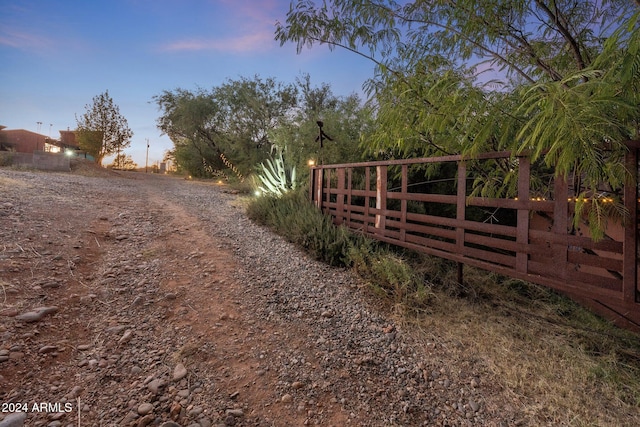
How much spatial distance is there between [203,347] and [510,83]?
3440 millimetres

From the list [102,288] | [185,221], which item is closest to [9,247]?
[102,288]

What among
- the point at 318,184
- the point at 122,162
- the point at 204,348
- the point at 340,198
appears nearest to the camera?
the point at 204,348

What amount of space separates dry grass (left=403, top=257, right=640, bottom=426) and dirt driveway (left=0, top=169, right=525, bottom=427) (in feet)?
0.53

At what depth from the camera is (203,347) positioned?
2.13 m

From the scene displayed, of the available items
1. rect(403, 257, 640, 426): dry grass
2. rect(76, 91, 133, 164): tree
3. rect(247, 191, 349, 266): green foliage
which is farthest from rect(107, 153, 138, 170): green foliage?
rect(403, 257, 640, 426): dry grass

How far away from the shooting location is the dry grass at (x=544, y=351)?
1819 mm

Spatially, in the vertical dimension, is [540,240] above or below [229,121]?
below

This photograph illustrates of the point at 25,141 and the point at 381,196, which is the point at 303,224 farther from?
the point at 25,141

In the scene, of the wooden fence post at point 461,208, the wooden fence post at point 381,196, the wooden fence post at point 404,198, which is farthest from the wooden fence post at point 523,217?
the wooden fence post at point 381,196

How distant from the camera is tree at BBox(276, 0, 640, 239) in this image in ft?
5.29

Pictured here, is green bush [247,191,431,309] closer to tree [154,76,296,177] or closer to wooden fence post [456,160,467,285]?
wooden fence post [456,160,467,285]

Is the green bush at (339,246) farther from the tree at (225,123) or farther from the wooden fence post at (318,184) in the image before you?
the tree at (225,123)

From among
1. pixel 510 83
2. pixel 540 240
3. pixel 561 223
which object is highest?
pixel 510 83

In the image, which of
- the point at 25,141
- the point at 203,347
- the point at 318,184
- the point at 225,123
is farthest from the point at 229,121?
the point at 25,141
